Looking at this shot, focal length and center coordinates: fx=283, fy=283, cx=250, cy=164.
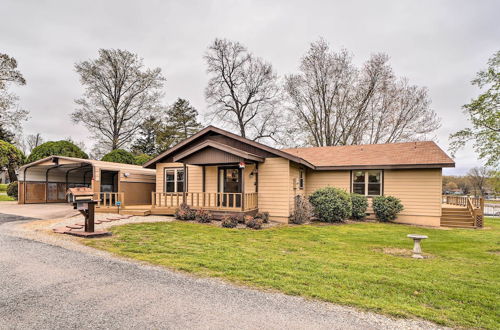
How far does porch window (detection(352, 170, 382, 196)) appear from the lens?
15312 millimetres

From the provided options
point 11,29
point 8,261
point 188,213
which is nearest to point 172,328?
point 8,261

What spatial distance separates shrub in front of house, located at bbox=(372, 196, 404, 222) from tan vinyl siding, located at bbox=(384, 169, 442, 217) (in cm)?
55

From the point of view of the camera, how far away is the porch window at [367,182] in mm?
15312

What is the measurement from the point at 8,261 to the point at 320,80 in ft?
89.1

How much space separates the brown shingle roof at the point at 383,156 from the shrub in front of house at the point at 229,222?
662 cm

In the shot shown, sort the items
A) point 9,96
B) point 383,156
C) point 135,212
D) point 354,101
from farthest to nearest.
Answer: point 354,101 → point 9,96 → point 383,156 → point 135,212

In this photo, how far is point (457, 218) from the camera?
14461mm

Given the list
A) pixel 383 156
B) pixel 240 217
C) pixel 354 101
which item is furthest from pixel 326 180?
pixel 354 101

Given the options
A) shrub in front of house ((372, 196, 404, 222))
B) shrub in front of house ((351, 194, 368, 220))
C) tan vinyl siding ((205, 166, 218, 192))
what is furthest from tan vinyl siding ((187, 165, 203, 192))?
shrub in front of house ((372, 196, 404, 222))

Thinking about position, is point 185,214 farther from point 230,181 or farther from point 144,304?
point 144,304

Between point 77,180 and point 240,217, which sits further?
point 77,180

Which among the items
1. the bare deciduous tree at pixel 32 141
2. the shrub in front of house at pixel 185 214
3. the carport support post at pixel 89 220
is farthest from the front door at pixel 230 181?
the bare deciduous tree at pixel 32 141

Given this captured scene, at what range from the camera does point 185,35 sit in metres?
19.1

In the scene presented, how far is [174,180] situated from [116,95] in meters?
19.4
